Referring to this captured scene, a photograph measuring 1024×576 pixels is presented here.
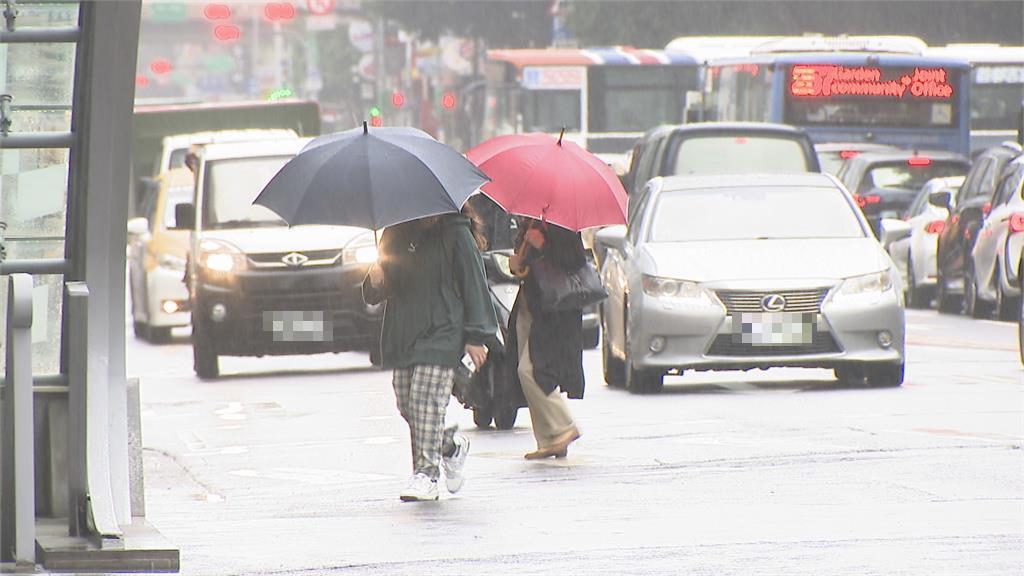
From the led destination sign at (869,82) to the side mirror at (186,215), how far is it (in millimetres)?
15904

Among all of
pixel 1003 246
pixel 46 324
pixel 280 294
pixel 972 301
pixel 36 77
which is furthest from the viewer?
pixel 972 301

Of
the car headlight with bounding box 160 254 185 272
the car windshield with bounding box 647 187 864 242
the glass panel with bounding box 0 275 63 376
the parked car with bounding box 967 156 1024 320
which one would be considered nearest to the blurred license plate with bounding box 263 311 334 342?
the car windshield with bounding box 647 187 864 242

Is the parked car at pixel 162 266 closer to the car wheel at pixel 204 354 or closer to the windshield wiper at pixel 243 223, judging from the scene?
the windshield wiper at pixel 243 223

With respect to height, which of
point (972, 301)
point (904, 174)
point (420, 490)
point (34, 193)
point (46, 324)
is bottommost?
point (972, 301)

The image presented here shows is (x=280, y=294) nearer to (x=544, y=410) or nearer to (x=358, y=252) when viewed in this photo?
(x=358, y=252)

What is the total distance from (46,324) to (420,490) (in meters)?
2.43

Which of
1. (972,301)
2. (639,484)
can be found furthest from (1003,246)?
(639,484)

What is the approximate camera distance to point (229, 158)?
20.4m

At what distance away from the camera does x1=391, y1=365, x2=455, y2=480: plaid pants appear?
10203 mm

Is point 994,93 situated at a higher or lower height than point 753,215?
lower

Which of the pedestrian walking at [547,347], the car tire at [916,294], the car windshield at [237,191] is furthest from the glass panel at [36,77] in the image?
the car tire at [916,294]

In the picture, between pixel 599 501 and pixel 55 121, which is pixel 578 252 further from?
pixel 55 121

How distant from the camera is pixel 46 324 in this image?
8.16 m

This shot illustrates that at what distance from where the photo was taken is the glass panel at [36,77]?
7824 mm
